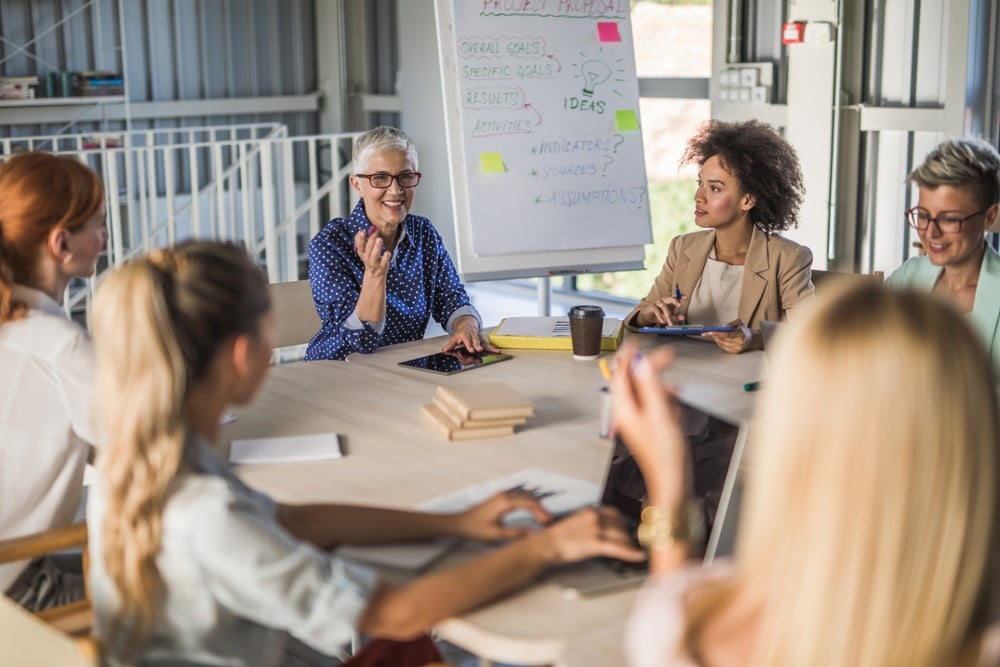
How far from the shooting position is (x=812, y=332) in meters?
0.89

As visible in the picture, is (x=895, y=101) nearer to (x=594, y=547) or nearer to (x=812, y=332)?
(x=594, y=547)

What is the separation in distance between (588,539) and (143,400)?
0.58m

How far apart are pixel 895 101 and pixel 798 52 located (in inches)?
18.3

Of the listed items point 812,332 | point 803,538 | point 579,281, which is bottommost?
point 579,281

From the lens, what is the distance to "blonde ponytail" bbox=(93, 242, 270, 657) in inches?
49.4

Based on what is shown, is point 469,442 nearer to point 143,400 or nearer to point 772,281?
point 143,400

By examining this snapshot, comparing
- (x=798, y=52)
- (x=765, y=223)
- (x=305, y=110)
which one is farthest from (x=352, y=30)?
(x=765, y=223)

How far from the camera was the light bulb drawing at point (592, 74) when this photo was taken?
3.91 m

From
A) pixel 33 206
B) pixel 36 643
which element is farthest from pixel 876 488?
pixel 33 206

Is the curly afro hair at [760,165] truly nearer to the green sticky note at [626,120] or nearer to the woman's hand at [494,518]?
the green sticky note at [626,120]

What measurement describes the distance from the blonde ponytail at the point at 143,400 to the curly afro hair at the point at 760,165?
2074mm

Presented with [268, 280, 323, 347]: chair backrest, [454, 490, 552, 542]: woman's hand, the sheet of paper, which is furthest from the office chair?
[454, 490, 552, 542]: woman's hand

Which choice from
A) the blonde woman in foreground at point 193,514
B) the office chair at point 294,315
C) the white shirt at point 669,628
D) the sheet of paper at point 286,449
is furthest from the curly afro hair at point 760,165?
the white shirt at point 669,628

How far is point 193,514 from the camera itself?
127 cm
